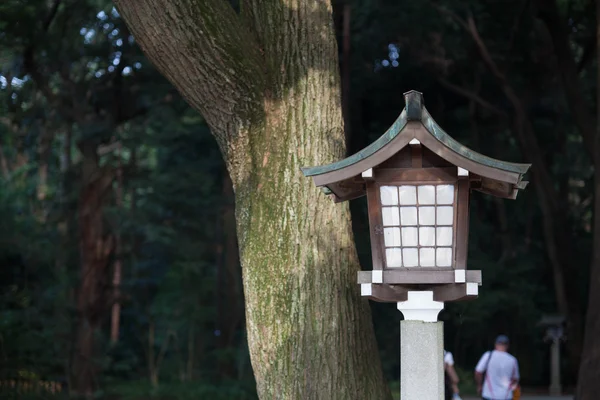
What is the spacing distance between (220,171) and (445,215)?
723 inches

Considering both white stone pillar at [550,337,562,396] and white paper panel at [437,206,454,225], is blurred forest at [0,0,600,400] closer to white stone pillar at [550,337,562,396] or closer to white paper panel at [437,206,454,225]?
white stone pillar at [550,337,562,396]

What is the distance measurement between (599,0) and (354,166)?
31.0 feet

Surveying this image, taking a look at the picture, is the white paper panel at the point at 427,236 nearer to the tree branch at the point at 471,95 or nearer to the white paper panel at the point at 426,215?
the white paper panel at the point at 426,215

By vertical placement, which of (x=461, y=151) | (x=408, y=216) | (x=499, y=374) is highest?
(x=461, y=151)

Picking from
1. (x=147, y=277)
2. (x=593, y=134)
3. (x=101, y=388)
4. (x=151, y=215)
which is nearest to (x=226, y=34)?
(x=593, y=134)

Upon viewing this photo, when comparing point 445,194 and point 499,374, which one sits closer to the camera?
point 445,194

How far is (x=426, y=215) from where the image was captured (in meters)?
5.49

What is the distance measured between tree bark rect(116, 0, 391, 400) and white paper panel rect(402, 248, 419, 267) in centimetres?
121

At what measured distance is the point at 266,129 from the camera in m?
6.91

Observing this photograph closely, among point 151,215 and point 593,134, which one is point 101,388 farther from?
point 593,134

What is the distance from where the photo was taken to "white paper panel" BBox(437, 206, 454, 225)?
548 cm

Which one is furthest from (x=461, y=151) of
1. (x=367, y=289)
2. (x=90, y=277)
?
(x=90, y=277)

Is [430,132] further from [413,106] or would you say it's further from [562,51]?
[562,51]

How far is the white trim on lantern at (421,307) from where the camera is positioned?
214 inches
